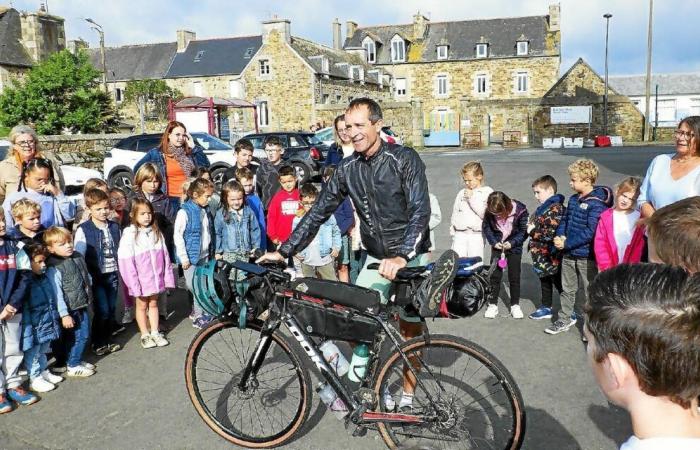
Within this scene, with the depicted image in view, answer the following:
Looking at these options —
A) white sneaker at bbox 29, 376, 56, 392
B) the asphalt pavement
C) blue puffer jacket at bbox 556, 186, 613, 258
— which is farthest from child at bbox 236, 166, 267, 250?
blue puffer jacket at bbox 556, 186, 613, 258

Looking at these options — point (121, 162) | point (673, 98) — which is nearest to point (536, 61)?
point (673, 98)

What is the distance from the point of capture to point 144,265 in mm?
5758

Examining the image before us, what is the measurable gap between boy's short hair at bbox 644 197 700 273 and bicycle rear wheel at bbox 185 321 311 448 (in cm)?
213

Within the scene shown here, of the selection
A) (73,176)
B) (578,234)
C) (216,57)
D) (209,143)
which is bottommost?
(578,234)

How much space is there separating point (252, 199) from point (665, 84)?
81231 millimetres

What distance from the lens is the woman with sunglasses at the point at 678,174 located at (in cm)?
475

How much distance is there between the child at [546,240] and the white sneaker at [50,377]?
15.0 ft

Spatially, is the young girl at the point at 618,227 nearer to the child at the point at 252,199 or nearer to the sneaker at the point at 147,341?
the child at the point at 252,199

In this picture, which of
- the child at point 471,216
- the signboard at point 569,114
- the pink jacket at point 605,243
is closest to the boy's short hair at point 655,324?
the pink jacket at point 605,243

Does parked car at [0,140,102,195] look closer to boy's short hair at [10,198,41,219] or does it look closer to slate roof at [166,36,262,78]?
boy's short hair at [10,198,41,219]

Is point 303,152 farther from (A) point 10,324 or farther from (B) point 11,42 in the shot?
(B) point 11,42

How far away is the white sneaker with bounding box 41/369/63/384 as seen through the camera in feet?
16.1

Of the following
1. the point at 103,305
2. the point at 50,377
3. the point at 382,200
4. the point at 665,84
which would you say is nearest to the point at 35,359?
the point at 50,377

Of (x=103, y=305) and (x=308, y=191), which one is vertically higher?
(x=308, y=191)
